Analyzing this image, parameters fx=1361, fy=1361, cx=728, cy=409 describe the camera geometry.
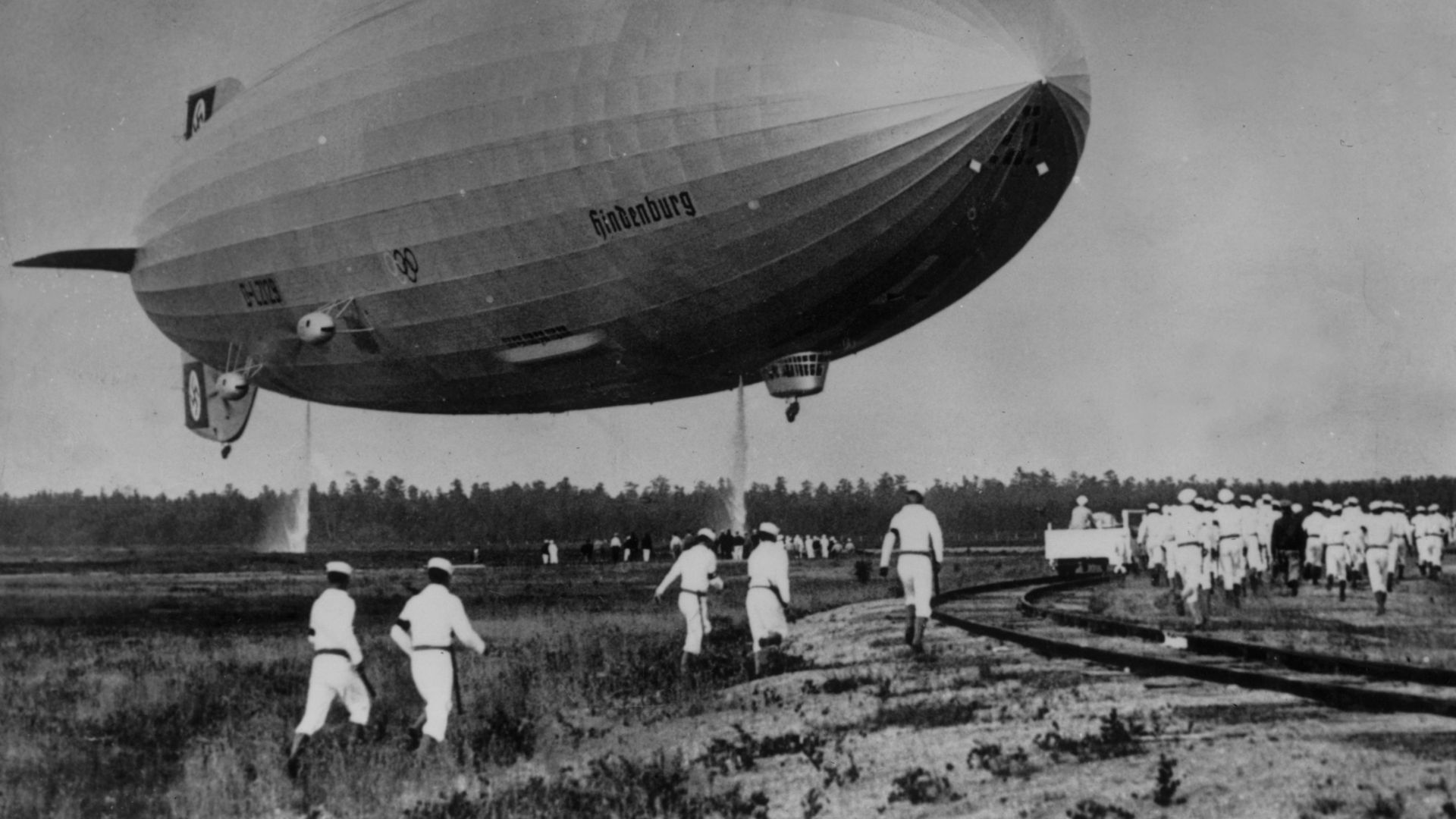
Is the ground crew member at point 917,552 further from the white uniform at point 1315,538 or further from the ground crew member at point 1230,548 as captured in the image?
the white uniform at point 1315,538

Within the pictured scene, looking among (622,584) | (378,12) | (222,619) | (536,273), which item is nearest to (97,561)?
(622,584)

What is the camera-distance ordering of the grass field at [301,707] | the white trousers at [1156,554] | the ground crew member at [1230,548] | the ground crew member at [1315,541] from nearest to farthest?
the grass field at [301,707]
the ground crew member at [1230,548]
the ground crew member at [1315,541]
the white trousers at [1156,554]

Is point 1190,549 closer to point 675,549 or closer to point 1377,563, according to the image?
point 1377,563

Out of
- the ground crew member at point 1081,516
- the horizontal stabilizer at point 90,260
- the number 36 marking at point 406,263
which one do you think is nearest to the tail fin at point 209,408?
the horizontal stabilizer at point 90,260

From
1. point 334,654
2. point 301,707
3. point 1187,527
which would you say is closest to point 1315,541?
point 1187,527

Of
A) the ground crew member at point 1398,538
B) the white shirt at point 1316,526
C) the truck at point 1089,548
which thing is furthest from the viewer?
the truck at point 1089,548

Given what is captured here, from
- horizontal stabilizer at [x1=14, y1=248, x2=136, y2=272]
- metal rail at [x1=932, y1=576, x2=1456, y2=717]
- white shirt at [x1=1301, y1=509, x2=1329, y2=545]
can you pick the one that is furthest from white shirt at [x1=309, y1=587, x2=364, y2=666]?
horizontal stabilizer at [x1=14, y1=248, x2=136, y2=272]

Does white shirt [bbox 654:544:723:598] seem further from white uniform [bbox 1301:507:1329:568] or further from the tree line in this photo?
the tree line
